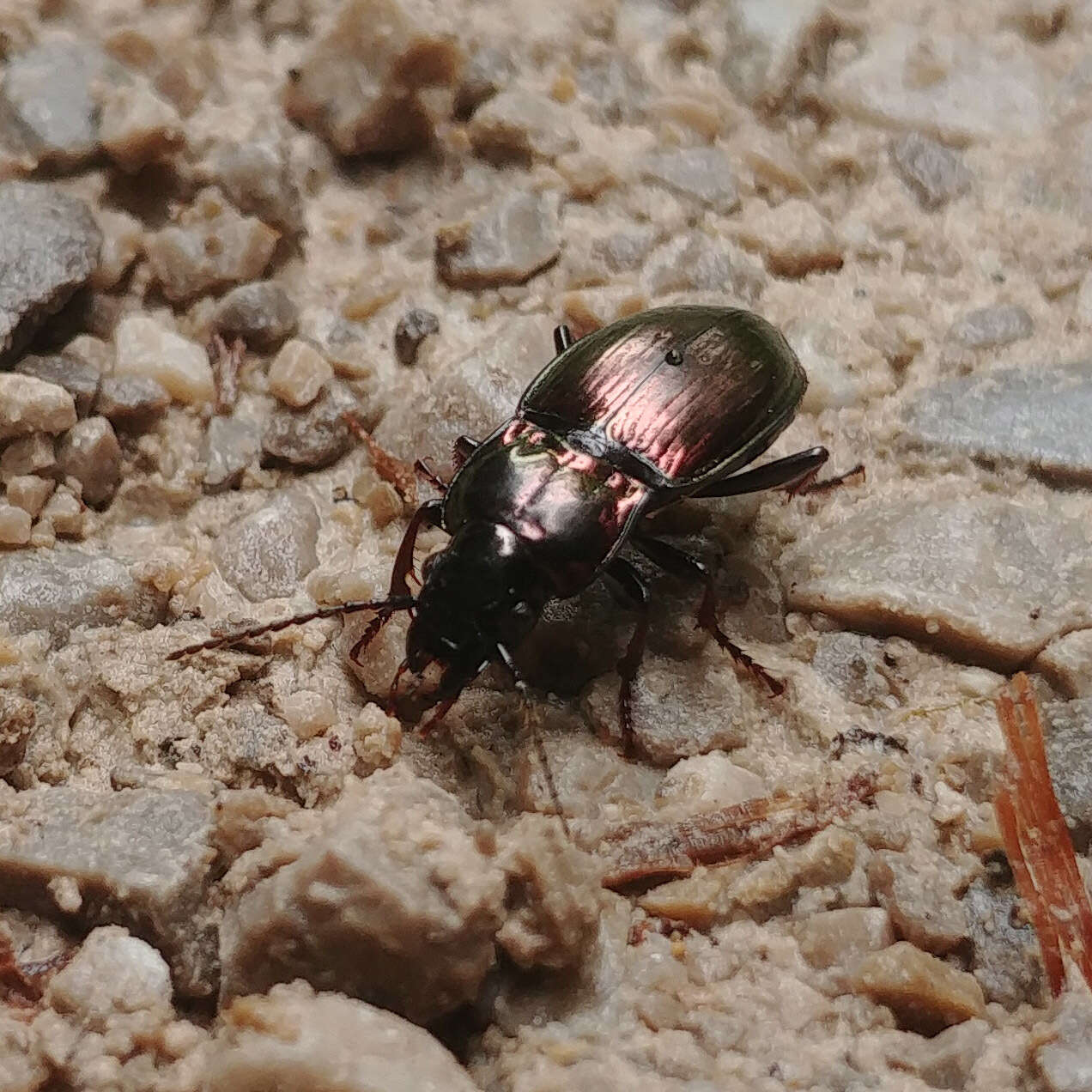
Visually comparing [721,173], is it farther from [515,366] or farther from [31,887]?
[31,887]

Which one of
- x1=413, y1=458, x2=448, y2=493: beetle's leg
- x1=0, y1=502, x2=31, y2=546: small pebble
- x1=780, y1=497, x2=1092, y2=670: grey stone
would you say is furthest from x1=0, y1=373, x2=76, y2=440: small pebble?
x1=780, y1=497, x2=1092, y2=670: grey stone

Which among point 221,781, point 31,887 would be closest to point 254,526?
point 221,781

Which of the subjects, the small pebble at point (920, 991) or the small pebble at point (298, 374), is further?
the small pebble at point (298, 374)

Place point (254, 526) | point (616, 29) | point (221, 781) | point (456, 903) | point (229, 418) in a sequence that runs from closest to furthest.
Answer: point (456, 903), point (221, 781), point (254, 526), point (229, 418), point (616, 29)

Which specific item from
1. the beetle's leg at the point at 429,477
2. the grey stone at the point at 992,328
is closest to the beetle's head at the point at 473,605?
the beetle's leg at the point at 429,477

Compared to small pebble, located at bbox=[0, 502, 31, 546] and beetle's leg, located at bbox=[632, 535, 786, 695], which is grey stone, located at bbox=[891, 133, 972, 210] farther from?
small pebble, located at bbox=[0, 502, 31, 546]

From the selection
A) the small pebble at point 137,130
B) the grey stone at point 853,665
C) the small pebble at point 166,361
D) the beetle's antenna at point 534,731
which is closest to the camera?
the beetle's antenna at point 534,731

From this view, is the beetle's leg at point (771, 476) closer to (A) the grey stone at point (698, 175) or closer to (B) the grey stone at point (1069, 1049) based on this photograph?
(A) the grey stone at point (698, 175)
